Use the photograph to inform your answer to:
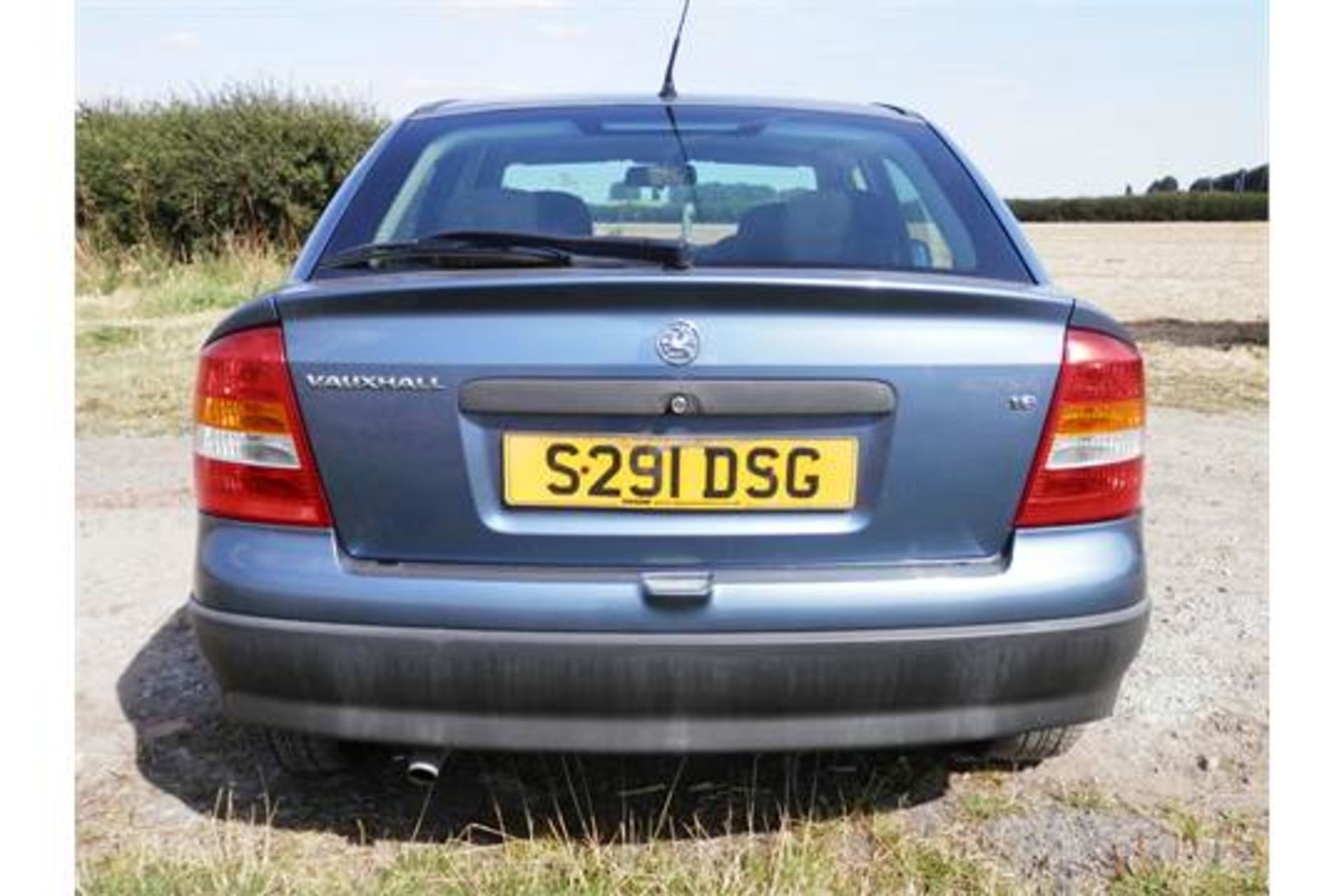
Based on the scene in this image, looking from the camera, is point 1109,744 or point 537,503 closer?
point 537,503

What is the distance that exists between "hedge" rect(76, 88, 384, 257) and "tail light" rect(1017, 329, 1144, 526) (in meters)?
16.7

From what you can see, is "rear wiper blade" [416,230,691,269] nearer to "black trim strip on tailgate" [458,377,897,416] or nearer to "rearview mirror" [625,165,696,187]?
"black trim strip on tailgate" [458,377,897,416]

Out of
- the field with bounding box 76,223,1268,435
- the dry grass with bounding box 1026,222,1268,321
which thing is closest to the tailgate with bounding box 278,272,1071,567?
the field with bounding box 76,223,1268,435

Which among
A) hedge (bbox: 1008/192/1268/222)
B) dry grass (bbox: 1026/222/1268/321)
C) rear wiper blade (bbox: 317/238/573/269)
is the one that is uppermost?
hedge (bbox: 1008/192/1268/222)

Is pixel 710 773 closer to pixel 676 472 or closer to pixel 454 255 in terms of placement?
pixel 676 472

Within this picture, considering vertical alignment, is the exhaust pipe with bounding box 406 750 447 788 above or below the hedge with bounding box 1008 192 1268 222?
below

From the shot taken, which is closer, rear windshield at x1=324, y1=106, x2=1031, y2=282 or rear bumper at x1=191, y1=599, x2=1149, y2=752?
rear bumper at x1=191, y1=599, x2=1149, y2=752

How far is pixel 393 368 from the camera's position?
85.0 inches

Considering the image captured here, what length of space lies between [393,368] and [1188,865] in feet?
6.11

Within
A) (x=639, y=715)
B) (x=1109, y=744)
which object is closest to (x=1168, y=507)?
(x=1109, y=744)

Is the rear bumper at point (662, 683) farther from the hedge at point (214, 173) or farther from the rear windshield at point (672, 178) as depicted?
the hedge at point (214, 173)

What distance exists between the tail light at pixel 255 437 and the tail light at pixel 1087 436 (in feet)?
4.32

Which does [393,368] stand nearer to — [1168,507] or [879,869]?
[879,869]

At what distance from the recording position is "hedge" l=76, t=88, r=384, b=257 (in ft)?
57.7
